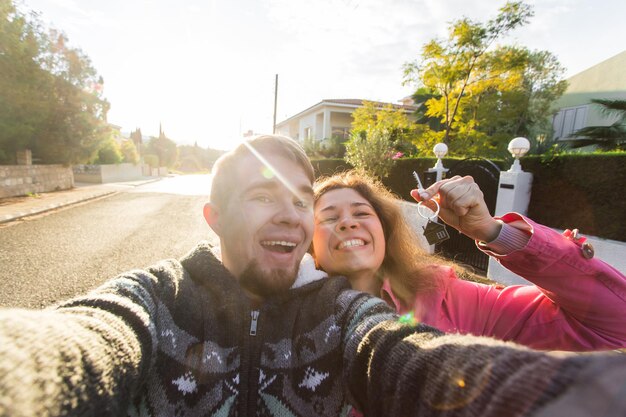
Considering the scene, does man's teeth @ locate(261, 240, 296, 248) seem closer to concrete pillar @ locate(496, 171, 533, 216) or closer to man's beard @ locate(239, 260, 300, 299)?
man's beard @ locate(239, 260, 300, 299)

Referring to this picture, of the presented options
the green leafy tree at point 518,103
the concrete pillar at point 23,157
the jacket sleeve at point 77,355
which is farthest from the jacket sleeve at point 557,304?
the concrete pillar at point 23,157

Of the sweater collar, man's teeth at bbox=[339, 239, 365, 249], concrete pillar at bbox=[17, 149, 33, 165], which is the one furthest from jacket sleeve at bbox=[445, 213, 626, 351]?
concrete pillar at bbox=[17, 149, 33, 165]

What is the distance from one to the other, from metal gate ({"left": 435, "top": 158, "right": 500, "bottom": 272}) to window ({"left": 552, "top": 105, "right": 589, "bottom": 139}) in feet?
65.1

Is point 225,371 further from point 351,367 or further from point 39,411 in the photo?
point 39,411

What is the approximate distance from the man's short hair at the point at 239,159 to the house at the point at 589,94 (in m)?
23.8

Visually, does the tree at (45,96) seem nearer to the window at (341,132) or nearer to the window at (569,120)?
the window at (341,132)

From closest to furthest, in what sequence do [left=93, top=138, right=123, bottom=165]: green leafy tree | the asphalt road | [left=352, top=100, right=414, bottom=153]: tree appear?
the asphalt road → [left=352, top=100, right=414, bottom=153]: tree → [left=93, top=138, right=123, bottom=165]: green leafy tree

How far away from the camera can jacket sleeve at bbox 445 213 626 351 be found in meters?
1.45

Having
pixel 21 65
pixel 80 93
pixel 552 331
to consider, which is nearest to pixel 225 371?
pixel 552 331

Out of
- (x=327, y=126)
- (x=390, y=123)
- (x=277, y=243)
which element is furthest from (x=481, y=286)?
(x=327, y=126)

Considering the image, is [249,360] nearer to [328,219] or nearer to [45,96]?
[328,219]

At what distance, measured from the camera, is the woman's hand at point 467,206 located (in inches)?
65.5

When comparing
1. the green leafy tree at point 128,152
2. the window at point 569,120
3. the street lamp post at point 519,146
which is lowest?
the street lamp post at point 519,146

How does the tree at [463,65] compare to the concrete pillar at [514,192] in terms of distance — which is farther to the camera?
the tree at [463,65]
